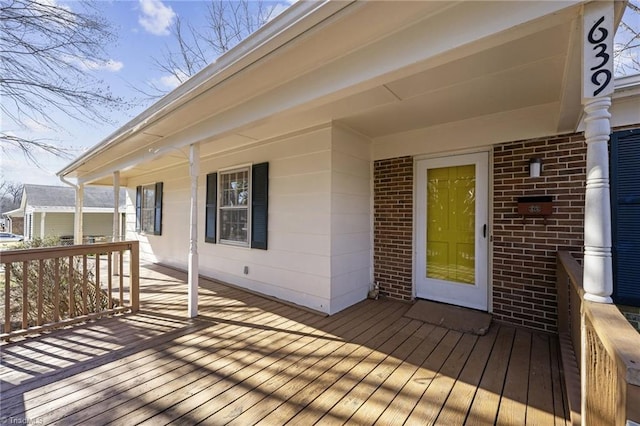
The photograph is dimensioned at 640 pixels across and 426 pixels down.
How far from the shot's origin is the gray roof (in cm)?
1495

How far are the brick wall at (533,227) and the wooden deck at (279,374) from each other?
0.32 meters

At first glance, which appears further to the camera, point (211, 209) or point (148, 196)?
point (148, 196)

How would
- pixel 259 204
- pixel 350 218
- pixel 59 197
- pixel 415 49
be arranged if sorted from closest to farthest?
pixel 415 49
pixel 350 218
pixel 259 204
pixel 59 197

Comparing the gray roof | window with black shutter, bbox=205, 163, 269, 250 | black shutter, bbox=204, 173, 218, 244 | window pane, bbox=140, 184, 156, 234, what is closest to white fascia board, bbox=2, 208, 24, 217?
the gray roof

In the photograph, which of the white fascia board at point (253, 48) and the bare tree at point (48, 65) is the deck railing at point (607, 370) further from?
the bare tree at point (48, 65)

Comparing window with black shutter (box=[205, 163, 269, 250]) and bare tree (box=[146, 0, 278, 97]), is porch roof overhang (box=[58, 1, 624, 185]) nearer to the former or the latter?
window with black shutter (box=[205, 163, 269, 250])

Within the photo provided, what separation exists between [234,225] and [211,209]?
720mm

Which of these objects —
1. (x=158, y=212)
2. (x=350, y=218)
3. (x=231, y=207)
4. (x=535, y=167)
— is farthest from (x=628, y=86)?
(x=158, y=212)

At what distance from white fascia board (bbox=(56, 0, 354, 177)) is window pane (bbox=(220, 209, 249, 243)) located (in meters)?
2.04

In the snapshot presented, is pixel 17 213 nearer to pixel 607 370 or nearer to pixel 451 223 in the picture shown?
pixel 451 223

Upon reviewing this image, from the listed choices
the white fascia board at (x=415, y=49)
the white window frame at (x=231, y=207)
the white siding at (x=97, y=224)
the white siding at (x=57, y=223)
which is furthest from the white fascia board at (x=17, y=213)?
the white fascia board at (x=415, y=49)

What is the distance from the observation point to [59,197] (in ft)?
51.7

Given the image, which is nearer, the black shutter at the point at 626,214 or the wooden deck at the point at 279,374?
the wooden deck at the point at 279,374

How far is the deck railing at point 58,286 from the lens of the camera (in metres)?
2.80
